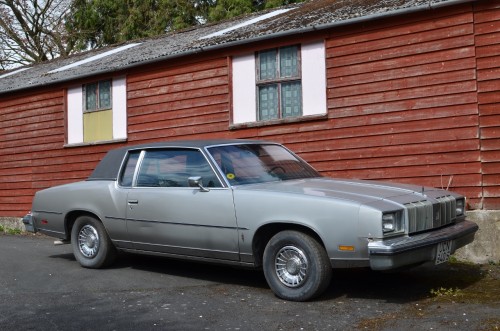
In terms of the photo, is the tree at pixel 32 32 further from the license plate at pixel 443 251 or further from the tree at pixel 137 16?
the license plate at pixel 443 251

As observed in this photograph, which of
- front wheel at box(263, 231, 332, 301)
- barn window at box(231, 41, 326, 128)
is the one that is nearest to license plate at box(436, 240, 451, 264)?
front wheel at box(263, 231, 332, 301)

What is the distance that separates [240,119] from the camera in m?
11.1

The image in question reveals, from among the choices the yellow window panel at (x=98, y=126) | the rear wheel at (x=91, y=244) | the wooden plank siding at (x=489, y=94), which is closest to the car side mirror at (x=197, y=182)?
the rear wheel at (x=91, y=244)

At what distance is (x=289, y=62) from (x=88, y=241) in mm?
4364

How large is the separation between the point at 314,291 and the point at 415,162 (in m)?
3.88

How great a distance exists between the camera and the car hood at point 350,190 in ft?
19.5

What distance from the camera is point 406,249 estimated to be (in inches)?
218

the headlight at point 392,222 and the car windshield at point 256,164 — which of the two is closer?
the headlight at point 392,222

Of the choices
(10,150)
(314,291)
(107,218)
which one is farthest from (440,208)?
(10,150)

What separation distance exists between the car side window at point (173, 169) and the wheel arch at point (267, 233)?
0.70 m

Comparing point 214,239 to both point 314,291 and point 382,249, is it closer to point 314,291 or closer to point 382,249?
point 314,291

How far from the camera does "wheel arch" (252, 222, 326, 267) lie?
601 cm

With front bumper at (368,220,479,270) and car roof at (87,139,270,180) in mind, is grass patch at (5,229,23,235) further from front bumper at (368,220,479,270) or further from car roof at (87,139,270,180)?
front bumper at (368,220,479,270)

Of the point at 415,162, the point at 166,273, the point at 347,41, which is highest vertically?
the point at 347,41
